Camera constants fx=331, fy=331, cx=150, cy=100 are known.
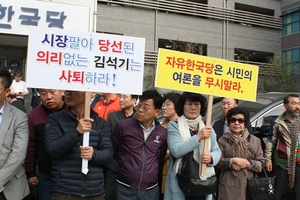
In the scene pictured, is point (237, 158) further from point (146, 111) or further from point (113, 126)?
point (113, 126)

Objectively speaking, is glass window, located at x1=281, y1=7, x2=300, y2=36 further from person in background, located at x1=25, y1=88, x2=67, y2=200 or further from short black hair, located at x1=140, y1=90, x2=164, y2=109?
person in background, located at x1=25, y1=88, x2=67, y2=200

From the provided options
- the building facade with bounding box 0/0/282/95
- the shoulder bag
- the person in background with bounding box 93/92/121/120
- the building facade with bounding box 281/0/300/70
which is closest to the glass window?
the building facade with bounding box 281/0/300/70

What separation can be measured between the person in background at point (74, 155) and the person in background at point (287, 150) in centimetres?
245

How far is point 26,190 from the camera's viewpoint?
3016mm

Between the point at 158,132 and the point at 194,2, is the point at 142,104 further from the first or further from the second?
the point at 194,2

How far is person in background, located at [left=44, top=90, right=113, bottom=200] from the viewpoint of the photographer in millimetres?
2752

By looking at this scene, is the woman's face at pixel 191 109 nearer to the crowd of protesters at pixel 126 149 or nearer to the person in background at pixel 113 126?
the crowd of protesters at pixel 126 149

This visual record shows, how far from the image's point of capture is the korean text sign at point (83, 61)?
9.23 feet

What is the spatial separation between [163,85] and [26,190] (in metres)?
1.57

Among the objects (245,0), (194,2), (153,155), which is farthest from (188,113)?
(245,0)

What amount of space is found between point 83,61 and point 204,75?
3.88 feet

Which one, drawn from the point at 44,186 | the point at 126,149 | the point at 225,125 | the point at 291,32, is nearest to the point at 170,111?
the point at 225,125

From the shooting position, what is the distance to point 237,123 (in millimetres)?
3857

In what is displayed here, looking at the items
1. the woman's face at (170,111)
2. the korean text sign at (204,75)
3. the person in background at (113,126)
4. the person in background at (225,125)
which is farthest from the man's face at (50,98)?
the person in background at (225,125)
